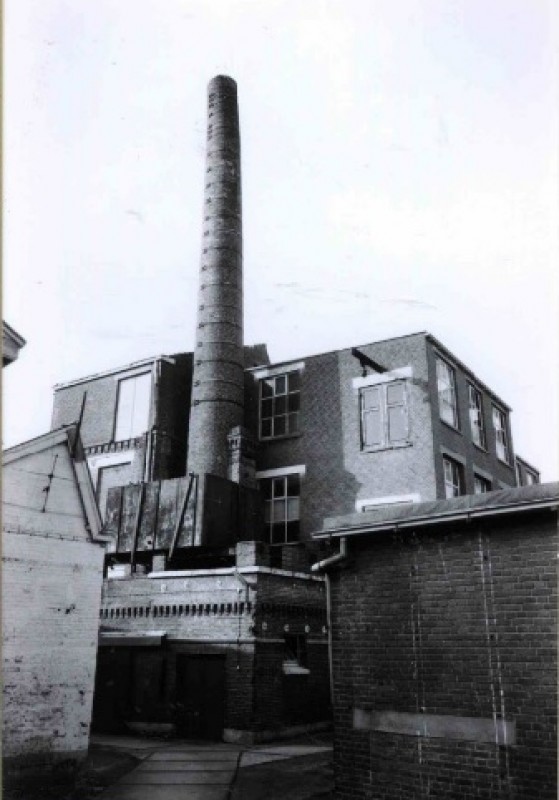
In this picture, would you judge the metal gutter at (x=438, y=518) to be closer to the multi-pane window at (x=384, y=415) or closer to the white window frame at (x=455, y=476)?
the multi-pane window at (x=384, y=415)

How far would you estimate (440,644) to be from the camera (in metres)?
7.99

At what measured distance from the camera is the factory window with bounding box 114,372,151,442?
75.1 ft

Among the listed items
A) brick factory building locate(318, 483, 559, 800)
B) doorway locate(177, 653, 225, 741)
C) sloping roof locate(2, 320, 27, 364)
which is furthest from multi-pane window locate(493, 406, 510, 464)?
sloping roof locate(2, 320, 27, 364)

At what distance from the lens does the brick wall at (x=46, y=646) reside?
10.7m

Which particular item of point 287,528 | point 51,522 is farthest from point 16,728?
point 287,528

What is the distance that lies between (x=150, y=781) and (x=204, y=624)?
5017 millimetres

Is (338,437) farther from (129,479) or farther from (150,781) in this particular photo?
(150,781)

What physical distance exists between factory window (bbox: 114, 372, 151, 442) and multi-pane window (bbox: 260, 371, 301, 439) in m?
4.14

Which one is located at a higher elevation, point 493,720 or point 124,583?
point 124,583

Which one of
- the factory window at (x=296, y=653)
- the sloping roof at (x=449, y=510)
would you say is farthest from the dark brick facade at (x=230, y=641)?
the sloping roof at (x=449, y=510)

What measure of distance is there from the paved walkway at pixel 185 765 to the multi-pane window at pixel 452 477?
27.7ft

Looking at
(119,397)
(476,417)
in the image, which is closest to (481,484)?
(476,417)

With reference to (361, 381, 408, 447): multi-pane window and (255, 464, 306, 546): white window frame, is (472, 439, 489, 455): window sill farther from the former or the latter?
(255, 464, 306, 546): white window frame

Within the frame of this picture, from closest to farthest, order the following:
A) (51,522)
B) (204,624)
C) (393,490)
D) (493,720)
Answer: (493,720) < (51,522) < (204,624) < (393,490)
